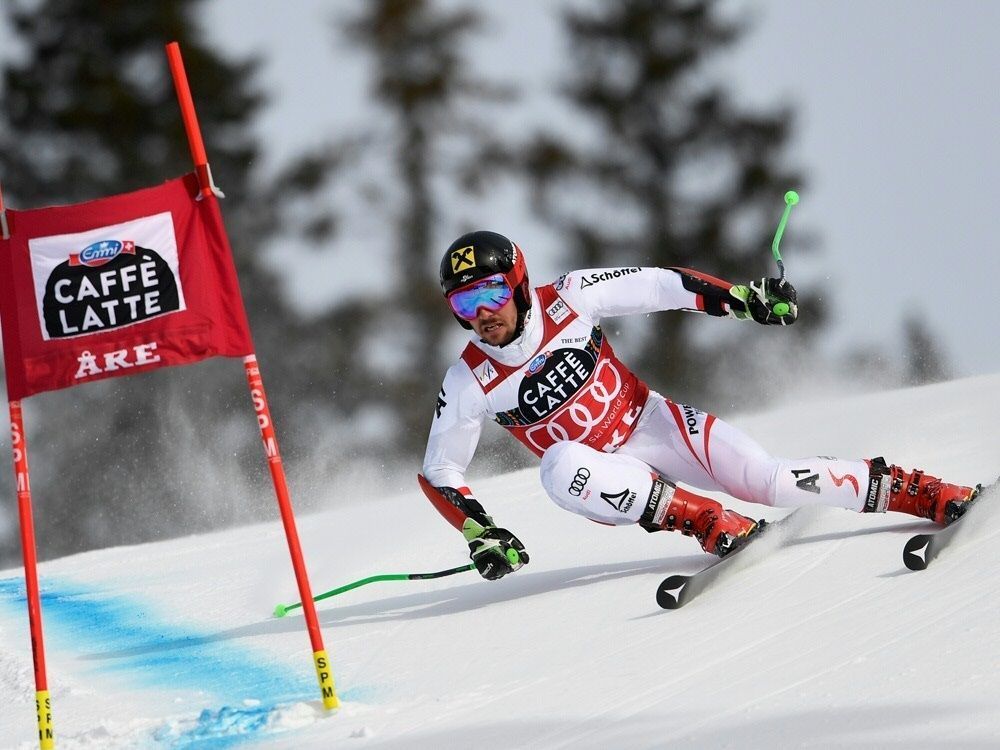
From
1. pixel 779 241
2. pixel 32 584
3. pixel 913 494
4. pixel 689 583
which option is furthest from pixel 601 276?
pixel 32 584

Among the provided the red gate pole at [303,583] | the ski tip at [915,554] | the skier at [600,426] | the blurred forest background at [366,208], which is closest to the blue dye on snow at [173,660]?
the red gate pole at [303,583]

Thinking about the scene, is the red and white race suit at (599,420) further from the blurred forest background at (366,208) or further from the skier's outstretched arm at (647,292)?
the blurred forest background at (366,208)

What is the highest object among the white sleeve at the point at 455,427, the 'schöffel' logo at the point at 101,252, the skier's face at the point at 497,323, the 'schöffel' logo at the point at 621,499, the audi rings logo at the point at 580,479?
the 'schöffel' logo at the point at 101,252

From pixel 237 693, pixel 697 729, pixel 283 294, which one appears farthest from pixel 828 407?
pixel 283 294

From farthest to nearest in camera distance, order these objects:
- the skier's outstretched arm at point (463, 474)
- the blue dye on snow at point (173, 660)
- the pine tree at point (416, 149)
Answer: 1. the pine tree at point (416, 149)
2. the skier's outstretched arm at point (463, 474)
3. the blue dye on snow at point (173, 660)

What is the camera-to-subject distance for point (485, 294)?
5199mm

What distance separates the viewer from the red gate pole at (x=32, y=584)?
409cm

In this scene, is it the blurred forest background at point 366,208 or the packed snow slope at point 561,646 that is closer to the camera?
the packed snow slope at point 561,646

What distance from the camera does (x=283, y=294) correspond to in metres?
22.4

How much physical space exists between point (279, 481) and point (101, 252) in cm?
90

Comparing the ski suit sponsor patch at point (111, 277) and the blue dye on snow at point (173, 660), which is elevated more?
the ski suit sponsor patch at point (111, 277)

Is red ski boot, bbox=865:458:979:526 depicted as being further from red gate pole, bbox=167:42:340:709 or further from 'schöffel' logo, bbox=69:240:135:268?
'schöffel' logo, bbox=69:240:135:268

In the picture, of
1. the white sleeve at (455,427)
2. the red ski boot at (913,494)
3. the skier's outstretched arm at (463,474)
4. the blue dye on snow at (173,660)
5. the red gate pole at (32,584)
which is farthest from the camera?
the white sleeve at (455,427)

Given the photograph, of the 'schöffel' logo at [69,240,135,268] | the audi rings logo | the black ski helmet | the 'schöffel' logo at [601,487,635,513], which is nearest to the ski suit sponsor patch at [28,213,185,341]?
the 'schöffel' logo at [69,240,135,268]
